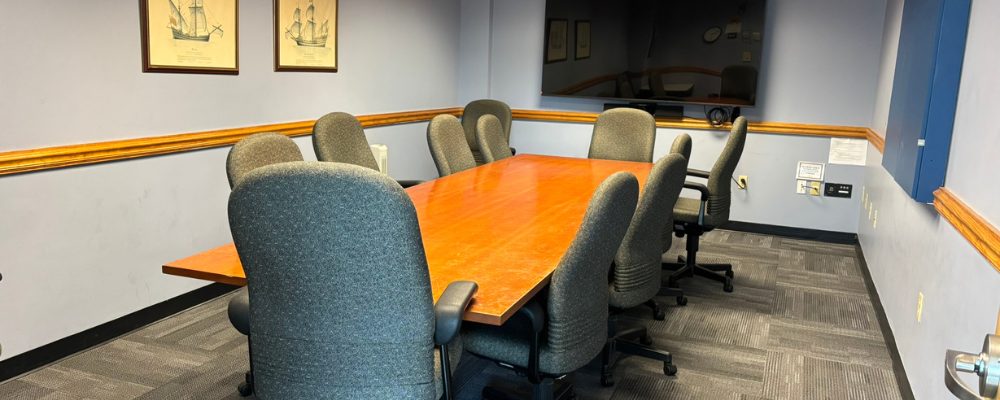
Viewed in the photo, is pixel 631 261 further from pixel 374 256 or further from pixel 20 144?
pixel 20 144

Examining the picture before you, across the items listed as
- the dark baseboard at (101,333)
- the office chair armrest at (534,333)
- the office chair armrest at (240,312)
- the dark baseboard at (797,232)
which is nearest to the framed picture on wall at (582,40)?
the dark baseboard at (797,232)

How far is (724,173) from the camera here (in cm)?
387

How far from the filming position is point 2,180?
9.18ft

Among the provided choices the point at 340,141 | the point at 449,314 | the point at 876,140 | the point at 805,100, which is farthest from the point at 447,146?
the point at 805,100

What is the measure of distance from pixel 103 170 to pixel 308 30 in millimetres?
1591

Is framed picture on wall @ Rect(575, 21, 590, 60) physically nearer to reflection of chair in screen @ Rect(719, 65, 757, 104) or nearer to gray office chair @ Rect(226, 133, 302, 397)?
reflection of chair in screen @ Rect(719, 65, 757, 104)

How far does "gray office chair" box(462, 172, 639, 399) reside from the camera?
1947 mm

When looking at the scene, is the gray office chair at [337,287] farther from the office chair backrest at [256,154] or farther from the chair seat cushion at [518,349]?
the office chair backrest at [256,154]

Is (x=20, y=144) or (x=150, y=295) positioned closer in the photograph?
(x=20, y=144)

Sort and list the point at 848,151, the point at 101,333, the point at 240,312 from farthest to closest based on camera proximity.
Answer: the point at 848,151 < the point at 101,333 < the point at 240,312

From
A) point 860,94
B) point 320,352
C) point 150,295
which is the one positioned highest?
point 860,94

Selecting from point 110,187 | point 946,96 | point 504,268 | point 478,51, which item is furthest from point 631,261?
point 478,51

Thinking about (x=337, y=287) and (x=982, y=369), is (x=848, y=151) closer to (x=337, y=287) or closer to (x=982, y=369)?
(x=337, y=287)

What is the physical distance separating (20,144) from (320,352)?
1937mm
